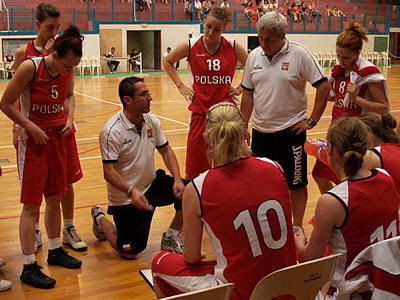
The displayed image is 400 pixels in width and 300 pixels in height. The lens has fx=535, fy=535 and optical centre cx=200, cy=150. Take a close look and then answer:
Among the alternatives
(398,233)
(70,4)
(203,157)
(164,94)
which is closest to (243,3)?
(70,4)

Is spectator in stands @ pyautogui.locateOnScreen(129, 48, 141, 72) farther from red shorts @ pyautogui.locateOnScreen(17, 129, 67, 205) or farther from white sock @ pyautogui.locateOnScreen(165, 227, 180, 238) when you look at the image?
red shorts @ pyautogui.locateOnScreen(17, 129, 67, 205)

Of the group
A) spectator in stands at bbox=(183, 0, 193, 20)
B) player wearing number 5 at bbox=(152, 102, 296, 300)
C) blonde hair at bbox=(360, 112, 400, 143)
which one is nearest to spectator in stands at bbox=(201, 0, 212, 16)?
spectator in stands at bbox=(183, 0, 193, 20)

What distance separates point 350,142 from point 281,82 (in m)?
2.01

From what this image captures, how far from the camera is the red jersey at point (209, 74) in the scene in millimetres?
5125

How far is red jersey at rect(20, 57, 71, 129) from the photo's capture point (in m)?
3.93

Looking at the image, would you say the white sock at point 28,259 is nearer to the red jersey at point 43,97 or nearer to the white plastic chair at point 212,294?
the red jersey at point 43,97

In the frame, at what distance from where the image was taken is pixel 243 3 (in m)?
31.5

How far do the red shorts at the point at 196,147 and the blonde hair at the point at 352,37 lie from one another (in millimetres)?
1480

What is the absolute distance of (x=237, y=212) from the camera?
2477mm

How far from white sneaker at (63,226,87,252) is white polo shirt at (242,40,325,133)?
6.13ft

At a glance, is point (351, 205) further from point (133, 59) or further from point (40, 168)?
point (133, 59)

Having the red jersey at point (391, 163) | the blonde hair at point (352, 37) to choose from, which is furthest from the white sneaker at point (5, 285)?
the blonde hair at point (352, 37)

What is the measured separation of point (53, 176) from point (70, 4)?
2448 centimetres

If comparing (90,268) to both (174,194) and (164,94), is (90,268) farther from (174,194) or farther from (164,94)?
(164,94)
